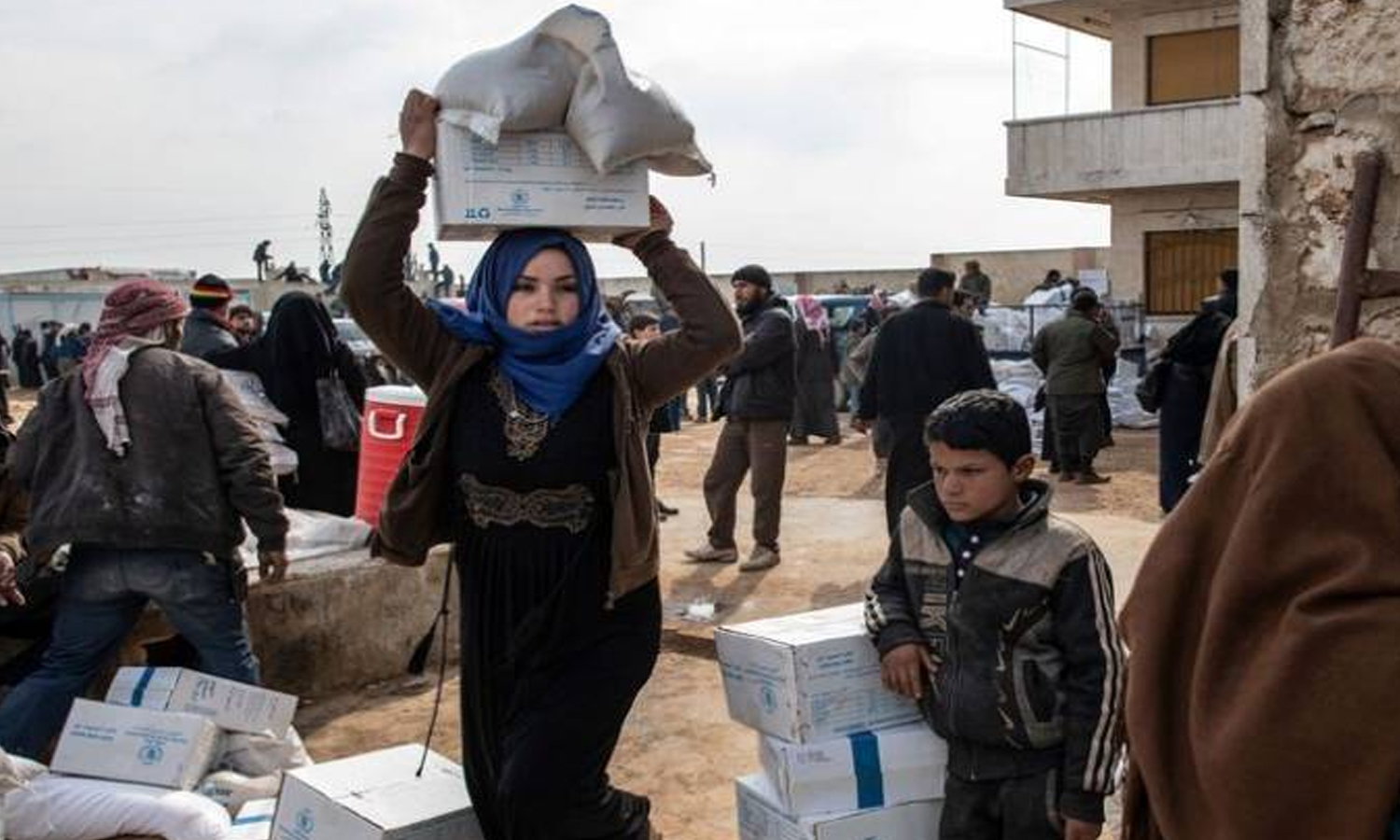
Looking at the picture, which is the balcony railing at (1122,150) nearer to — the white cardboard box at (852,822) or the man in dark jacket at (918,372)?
the man in dark jacket at (918,372)

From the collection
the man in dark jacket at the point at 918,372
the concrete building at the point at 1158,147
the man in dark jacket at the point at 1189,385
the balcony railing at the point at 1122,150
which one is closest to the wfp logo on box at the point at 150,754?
the man in dark jacket at the point at 918,372

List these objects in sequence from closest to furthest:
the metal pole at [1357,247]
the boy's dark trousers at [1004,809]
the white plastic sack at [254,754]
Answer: the boy's dark trousers at [1004,809]
the metal pole at [1357,247]
the white plastic sack at [254,754]

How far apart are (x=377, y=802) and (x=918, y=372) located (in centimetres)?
438

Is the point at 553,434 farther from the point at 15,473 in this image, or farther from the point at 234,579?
the point at 15,473

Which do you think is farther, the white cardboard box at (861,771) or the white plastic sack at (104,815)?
the white plastic sack at (104,815)

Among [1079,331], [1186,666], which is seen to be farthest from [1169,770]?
[1079,331]

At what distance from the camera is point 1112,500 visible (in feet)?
34.4

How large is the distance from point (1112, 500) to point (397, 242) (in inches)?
338

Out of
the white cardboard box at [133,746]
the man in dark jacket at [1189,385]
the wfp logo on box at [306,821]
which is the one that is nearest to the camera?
the wfp logo on box at [306,821]

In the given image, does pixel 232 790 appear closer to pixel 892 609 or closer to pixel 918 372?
pixel 892 609

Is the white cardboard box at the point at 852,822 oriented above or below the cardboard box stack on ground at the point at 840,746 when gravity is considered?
below

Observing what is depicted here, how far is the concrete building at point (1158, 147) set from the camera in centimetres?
1952

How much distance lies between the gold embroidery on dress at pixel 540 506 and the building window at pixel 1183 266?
60.7 feet

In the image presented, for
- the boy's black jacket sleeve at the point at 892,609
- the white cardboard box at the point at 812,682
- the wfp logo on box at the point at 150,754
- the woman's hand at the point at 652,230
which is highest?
the woman's hand at the point at 652,230
